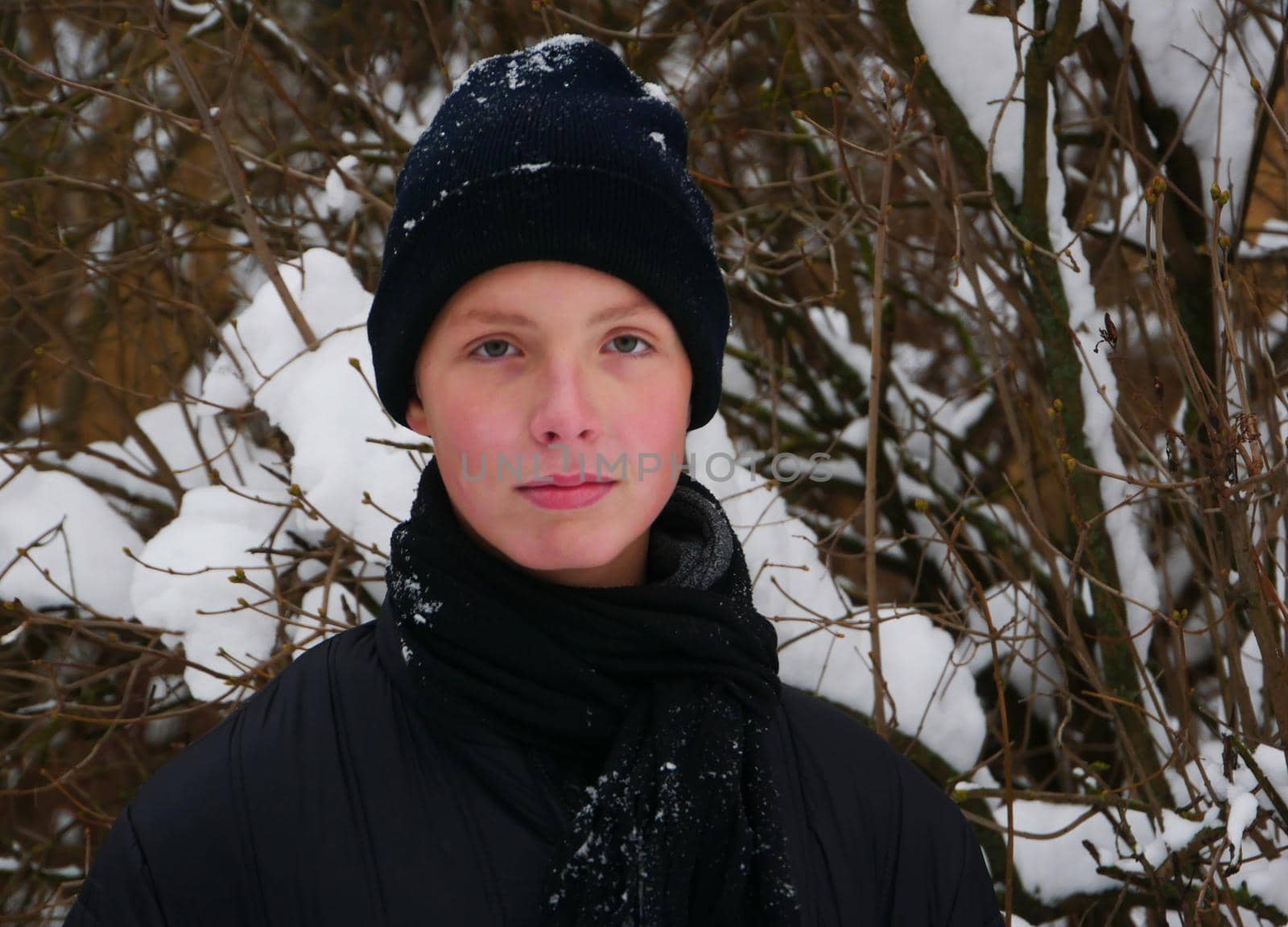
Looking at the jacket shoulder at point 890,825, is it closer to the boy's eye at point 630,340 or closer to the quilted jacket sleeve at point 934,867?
the quilted jacket sleeve at point 934,867

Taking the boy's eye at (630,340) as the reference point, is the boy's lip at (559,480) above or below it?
below

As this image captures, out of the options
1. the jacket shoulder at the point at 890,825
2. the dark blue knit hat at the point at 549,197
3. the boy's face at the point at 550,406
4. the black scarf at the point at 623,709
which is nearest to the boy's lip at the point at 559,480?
the boy's face at the point at 550,406

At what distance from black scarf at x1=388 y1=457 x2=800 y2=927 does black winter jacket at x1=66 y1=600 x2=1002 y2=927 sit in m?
0.05

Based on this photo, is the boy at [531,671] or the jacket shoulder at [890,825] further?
the jacket shoulder at [890,825]

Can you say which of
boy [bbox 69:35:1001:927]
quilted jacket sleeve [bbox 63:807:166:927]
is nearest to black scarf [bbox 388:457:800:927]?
boy [bbox 69:35:1001:927]

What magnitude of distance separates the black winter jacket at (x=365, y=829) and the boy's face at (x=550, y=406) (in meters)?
0.24

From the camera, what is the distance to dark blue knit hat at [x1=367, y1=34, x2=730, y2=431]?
54.5 inches

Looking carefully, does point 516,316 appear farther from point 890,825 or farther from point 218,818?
point 890,825

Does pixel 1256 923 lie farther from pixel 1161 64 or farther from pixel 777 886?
pixel 1161 64

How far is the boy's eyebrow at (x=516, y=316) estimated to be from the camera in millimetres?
1398

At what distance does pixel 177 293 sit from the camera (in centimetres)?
346

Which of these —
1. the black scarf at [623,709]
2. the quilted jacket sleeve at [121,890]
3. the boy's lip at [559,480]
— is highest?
the boy's lip at [559,480]

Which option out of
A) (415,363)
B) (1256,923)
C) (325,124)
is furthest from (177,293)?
(1256,923)

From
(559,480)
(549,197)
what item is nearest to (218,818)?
(559,480)
